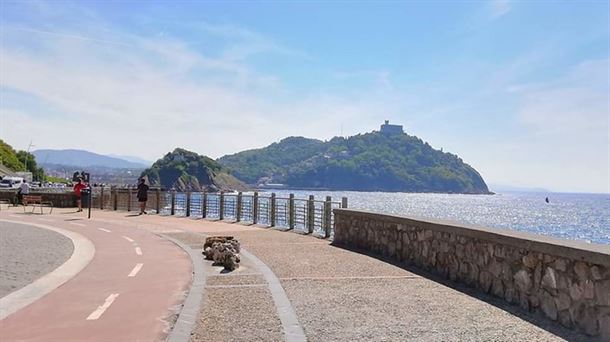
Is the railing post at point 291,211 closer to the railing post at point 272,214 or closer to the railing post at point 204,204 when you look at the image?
the railing post at point 272,214

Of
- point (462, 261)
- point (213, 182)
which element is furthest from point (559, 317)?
point (213, 182)

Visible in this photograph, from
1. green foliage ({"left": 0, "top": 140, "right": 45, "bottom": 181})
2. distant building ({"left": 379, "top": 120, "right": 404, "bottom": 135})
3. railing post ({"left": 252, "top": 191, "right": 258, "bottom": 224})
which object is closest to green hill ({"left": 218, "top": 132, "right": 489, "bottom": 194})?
distant building ({"left": 379, "top": 120, "right": 404, "bottom": 135})

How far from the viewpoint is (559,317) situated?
7.11 meters

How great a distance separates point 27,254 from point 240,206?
13.0 m

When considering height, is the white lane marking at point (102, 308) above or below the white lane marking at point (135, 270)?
below

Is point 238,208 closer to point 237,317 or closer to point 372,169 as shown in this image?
point 237,317

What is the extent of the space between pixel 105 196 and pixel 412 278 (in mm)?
28665

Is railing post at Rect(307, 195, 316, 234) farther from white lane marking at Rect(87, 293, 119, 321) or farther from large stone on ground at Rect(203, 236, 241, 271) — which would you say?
white lane marking at Rect(87, 293, 119, 321)

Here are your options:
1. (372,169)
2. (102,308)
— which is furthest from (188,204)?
(372,169)

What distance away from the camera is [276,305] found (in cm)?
809

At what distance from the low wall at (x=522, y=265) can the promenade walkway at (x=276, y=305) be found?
12.7 inches

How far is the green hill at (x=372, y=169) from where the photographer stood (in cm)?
17250

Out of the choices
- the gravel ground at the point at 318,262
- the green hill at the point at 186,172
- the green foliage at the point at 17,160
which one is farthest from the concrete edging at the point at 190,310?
the green foliage at the point at 17,160

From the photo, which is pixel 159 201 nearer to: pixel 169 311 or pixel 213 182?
pixel 169 311
